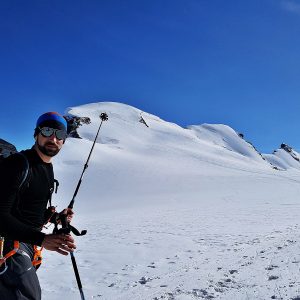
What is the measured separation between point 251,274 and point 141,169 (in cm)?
4581

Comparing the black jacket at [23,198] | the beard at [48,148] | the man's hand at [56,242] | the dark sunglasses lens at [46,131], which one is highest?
the dark sunglasses lens at [46,131]

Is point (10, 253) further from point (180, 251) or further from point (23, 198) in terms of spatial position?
point (180, 251)

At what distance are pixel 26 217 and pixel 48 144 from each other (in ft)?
2.49

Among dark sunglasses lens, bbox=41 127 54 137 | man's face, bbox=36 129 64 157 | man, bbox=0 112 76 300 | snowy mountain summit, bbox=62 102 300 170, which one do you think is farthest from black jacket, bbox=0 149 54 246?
snowy mountain summit, bbox=62 102 300 170

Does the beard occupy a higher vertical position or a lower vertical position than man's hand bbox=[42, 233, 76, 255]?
higher

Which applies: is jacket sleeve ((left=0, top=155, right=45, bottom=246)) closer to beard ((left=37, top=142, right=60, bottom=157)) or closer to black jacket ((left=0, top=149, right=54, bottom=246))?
black jacket ((left=0, top=149, right=54, bottom=246))

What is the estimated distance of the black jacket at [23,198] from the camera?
3285mm

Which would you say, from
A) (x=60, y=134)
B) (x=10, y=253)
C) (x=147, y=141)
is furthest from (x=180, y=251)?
(x=147, y=141)

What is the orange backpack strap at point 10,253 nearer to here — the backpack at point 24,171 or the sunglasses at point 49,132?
the backpack at point 24,171

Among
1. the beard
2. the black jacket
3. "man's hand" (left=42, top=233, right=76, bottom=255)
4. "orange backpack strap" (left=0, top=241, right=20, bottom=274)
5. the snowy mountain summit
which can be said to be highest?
the snowy mountain summit

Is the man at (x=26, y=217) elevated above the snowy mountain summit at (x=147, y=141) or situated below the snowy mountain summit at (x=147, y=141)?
below

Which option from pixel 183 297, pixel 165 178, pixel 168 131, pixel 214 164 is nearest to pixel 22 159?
pixel 183 297

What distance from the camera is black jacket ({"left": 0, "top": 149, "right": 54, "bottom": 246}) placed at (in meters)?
3.29

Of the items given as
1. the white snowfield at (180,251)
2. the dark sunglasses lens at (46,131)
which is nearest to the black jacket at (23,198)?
the dark sunglasses lens at (46,131)
